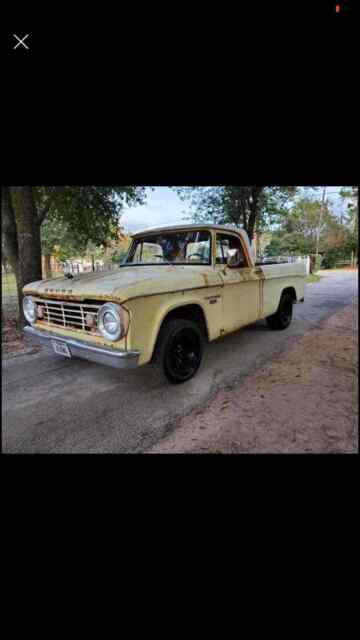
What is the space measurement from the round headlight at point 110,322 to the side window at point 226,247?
1700mm

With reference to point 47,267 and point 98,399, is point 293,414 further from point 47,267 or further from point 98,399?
point 47,267

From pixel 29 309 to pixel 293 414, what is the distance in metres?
2.84

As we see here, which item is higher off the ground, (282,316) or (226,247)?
(226,247)

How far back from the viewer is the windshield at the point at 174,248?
3.52m

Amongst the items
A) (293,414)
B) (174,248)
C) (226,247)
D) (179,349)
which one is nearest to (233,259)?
(226,247)

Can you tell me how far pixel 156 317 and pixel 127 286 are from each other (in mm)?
419

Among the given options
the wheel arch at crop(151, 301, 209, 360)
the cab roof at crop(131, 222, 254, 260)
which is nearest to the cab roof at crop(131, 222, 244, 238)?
the cab roof at crop(131, 222, 254, 260)

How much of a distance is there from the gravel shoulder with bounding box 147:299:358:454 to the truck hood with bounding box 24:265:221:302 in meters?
1.19

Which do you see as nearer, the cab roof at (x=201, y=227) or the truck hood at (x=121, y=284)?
the truck hood at (x=121, y=284)

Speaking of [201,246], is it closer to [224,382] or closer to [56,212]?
[224,382]

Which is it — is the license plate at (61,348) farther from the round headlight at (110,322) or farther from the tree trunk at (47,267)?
the tree trunk at (47,267)

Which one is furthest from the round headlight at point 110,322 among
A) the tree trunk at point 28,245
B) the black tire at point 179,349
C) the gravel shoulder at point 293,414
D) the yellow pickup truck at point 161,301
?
the tree trunk at point 28,245

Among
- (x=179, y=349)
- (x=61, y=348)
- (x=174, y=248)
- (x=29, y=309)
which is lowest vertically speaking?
(x=179, y=349)

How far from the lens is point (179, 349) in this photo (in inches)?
122
